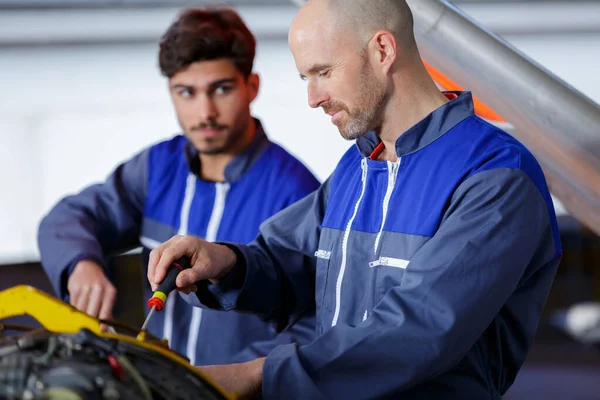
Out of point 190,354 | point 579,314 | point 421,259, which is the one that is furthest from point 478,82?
point 579,314

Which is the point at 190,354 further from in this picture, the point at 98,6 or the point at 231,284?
the point at 98,6

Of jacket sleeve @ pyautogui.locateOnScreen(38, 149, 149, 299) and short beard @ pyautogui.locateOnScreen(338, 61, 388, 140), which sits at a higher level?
short beard @ pyautogui.locateOnScreen(338, 61, 388, 140)

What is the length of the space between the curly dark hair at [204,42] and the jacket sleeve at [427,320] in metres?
0.86

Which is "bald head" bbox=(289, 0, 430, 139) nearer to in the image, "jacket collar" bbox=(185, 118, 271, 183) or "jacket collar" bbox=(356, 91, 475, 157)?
"jacket collar" bbox=(356, 91, 475, 157)

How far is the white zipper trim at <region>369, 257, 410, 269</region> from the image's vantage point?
1096mm

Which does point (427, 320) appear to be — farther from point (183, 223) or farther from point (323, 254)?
point (183, 223)

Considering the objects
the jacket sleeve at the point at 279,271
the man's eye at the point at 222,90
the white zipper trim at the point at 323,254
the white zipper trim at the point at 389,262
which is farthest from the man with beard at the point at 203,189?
the white zipper trim at the point at 389,262

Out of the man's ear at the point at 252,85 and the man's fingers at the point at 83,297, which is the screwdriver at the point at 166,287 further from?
the man's ear at the point at 252,85

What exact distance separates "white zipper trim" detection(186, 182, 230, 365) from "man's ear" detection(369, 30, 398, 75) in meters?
0.69

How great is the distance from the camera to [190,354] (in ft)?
5.63

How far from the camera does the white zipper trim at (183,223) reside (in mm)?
1750

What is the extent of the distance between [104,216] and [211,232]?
Result: 29 centimetres

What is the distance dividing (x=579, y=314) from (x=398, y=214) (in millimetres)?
2850

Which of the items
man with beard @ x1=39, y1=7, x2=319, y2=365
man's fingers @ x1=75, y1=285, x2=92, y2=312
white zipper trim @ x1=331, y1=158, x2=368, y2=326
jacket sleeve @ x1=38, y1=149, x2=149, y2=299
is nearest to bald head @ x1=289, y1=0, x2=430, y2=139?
white zipper trim @ x1=331, y1=158, x2=368, y2=326
